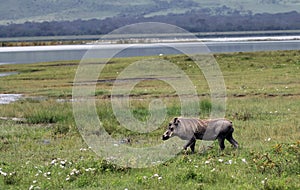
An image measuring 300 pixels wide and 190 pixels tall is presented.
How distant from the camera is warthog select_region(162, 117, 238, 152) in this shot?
1498 centimetres

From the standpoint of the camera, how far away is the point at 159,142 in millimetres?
17438

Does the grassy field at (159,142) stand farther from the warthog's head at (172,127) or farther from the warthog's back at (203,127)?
the warthog's head at (172,127)

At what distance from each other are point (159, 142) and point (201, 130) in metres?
2.53

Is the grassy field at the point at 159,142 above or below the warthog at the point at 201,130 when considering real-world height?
below

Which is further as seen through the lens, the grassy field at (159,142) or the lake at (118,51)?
the lake at (118,51)

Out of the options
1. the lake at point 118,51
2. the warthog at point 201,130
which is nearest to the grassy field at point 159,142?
the warthog at point 201,130

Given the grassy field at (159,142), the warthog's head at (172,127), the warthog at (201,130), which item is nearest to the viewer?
the grassy field at (159,142)

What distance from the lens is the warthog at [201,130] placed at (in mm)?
14984

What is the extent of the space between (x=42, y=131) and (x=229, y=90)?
15448mm

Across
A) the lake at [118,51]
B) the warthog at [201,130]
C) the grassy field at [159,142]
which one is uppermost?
the warthog at [201,130]

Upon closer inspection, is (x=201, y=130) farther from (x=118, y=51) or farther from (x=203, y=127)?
(x=118, y=51)

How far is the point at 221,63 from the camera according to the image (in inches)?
2154

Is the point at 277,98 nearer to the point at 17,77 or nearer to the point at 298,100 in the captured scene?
the point at 298,100

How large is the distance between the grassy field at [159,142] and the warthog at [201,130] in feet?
1.12
